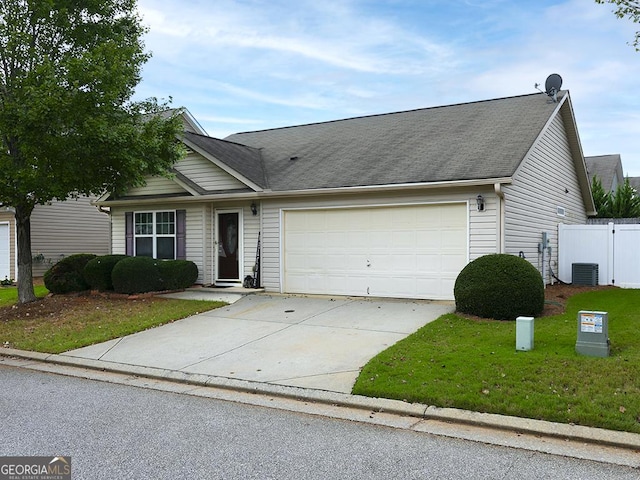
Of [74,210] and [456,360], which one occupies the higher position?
[74,210]

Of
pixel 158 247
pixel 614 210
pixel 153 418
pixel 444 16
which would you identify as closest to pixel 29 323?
pixel 158 247

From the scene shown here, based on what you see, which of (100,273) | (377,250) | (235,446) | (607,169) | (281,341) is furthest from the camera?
(607,169)

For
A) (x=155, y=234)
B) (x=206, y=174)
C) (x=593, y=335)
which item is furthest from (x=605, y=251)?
(x=155, y=234)

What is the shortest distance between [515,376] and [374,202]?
6932mm

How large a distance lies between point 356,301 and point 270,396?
6.14 meters

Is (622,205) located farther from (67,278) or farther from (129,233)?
(67,278)

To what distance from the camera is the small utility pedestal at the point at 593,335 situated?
6266mm

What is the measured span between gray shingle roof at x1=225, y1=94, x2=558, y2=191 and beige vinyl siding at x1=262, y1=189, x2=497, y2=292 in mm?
394

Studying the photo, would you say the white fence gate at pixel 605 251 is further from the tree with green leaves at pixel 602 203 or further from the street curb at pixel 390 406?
the street curb at pixel 390 406

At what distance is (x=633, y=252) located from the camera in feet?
46.2

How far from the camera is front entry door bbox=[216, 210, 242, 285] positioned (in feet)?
46.6

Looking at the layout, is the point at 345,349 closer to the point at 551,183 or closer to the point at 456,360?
the point at 456,360

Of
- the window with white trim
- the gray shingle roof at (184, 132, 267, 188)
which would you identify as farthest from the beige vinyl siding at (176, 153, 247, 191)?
the window with white trim

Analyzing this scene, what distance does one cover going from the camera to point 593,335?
633 cm
